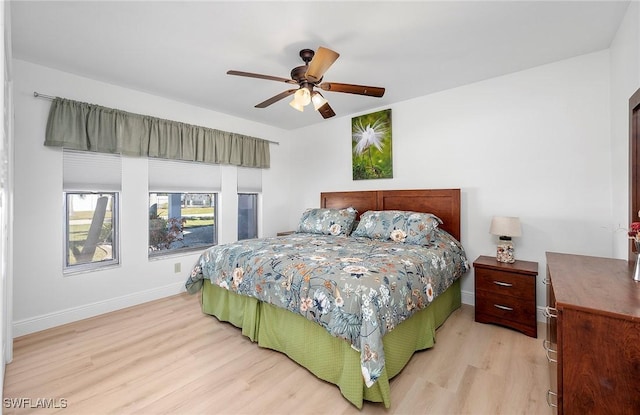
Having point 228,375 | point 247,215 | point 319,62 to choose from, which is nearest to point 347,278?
point 228,375

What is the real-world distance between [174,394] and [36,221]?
2.23 m

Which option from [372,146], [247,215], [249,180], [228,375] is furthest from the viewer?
[247,215]

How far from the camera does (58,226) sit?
9.09ft

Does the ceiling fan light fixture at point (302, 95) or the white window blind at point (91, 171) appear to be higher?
the ceiling fan light fixture at point (302, 95)

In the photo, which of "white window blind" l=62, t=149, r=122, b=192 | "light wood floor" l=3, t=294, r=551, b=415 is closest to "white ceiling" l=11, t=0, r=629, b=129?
"white window blind" l=62, t=149, r=122, b=192

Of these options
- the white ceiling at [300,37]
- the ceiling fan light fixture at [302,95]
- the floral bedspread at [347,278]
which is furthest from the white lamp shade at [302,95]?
the floral bedspread at [347,278]

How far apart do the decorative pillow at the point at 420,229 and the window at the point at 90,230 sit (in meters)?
3.28

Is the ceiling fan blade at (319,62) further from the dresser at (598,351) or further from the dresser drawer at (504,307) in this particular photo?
the dresser drawer at (504,307)

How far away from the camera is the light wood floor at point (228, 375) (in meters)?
1.67

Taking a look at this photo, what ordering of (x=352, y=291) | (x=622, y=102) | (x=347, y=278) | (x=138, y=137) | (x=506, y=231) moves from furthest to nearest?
(x=138, y=137) < (x=506, y=231) < (x=622, y=102) < (x=347, y=278) < (x=352, y=291)

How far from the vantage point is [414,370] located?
199 centimetres

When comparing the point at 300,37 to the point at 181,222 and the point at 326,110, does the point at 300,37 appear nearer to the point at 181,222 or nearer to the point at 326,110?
the point at 326,110

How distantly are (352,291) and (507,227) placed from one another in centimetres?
191

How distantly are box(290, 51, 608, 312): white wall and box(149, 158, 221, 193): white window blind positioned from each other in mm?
2546
